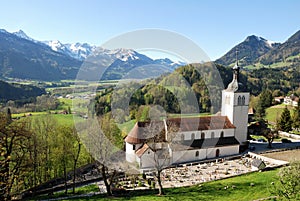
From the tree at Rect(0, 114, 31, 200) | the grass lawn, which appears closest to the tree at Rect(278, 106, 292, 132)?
the grass lawn

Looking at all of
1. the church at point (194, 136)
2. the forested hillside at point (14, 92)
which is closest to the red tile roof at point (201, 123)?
the church at point (194, 136)

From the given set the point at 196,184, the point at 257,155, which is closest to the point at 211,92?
the point at 257,155

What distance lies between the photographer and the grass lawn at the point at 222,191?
71.6ft

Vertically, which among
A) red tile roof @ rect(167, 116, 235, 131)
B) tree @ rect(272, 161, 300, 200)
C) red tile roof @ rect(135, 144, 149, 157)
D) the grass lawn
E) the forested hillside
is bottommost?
the grass lawn

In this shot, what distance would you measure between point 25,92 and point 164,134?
9307 centimetres

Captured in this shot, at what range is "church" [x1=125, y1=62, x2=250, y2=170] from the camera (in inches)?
1264

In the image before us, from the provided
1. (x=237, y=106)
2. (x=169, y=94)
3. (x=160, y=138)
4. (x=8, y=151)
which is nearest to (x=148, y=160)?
(x=160, y=138)

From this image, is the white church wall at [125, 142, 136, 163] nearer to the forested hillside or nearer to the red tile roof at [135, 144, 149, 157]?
the red tile roof at [135, 144, 149, 157]

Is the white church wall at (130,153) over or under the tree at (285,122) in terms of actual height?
under

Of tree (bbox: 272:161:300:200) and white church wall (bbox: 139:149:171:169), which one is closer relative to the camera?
tree (bbox: 272:161:300:200)

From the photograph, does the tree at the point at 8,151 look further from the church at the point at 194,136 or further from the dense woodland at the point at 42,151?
the church at the point at 194,136

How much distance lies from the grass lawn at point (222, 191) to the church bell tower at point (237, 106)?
13335 millimetres

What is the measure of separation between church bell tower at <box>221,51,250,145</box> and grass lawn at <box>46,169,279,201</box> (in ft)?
43.8

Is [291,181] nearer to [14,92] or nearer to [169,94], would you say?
[169,94]
